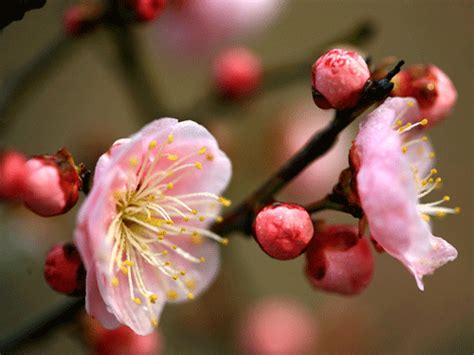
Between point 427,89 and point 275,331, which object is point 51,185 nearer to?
point 427,89

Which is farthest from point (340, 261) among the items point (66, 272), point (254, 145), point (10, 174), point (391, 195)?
point (254, 145)

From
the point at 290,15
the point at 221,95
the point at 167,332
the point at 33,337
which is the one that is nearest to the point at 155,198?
the point at 33,337

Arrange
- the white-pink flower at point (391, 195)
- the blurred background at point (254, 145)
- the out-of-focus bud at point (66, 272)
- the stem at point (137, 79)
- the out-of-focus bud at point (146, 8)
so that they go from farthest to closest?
the blurred background at point (254, 145), the stem at point (137, 79), the out-of-focus bud at point (146, 8), the out-of-focus bud at point (66, 272), the white-pink flower at point (391, 195)

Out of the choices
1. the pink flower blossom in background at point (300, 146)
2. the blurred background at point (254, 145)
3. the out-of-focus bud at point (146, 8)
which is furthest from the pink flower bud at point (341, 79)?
the pink flower blossom in background at point (300, 146)

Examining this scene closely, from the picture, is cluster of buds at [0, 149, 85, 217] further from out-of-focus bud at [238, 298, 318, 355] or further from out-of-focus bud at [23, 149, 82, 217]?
out-of-focus bud at [238, 298, 318, 355]

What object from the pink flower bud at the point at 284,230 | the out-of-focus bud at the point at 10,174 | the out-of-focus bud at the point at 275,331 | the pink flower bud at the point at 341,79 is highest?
the out-of-focus bud at the point at 10,174

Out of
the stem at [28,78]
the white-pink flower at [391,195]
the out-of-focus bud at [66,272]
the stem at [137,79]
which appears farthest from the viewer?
the stem at [137,79]

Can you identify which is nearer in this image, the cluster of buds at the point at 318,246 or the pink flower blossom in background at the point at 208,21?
the cluster of buds at the point at 318,246

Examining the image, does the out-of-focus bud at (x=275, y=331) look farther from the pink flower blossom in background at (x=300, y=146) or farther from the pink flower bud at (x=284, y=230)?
the pink flower bud at (x=284, y=230)
